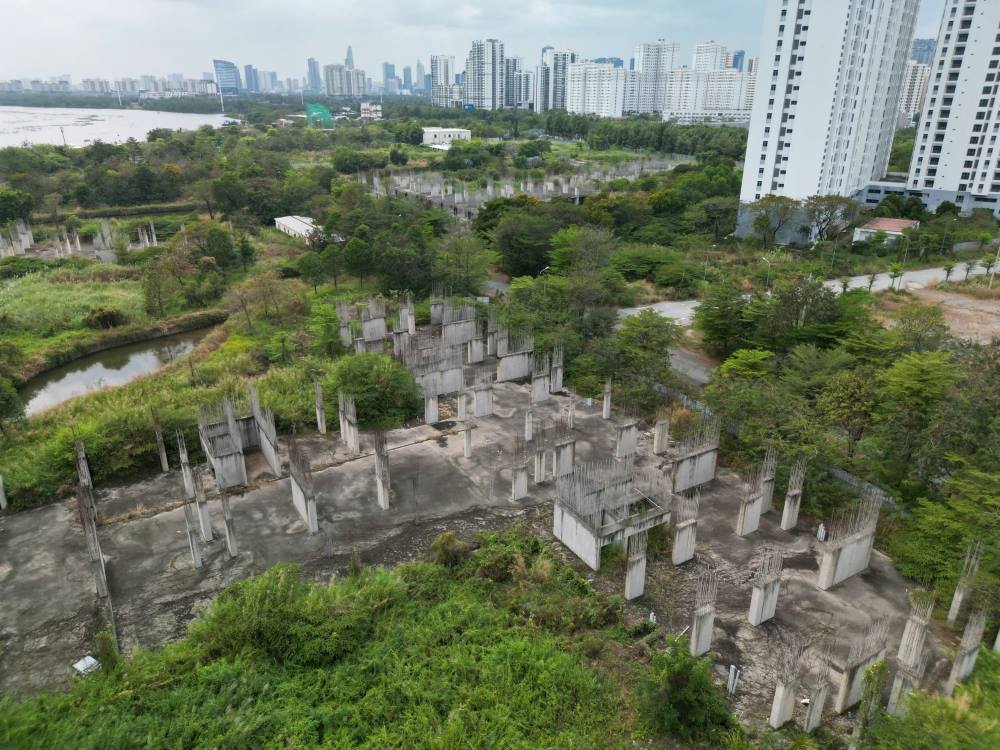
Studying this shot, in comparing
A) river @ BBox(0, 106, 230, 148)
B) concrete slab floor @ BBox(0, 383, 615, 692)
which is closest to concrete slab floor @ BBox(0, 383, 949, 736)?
concrete slab floor @ BBox(0, 383, 615, 692)

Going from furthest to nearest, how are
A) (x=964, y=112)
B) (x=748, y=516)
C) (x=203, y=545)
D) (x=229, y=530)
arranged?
1. (x=964, y=112)
2. (x=748, y=516)
3. (x=203, y=545)
4. (x=229, y=530)

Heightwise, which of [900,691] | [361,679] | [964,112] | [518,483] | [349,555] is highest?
[964,112]

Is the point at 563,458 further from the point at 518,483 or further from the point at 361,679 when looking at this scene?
the point at 361,679

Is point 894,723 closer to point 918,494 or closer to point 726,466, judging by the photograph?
point 918,494

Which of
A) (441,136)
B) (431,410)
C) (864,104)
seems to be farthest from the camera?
(441,136)

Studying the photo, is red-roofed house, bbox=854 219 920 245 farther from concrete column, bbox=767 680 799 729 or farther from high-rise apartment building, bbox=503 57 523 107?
high-rise apartment building, bbox=503 57 523 107

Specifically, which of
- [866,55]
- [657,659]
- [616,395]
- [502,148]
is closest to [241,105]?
[502,148]

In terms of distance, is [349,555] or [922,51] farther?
[922,51]

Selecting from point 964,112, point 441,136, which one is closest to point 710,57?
point 441,136
